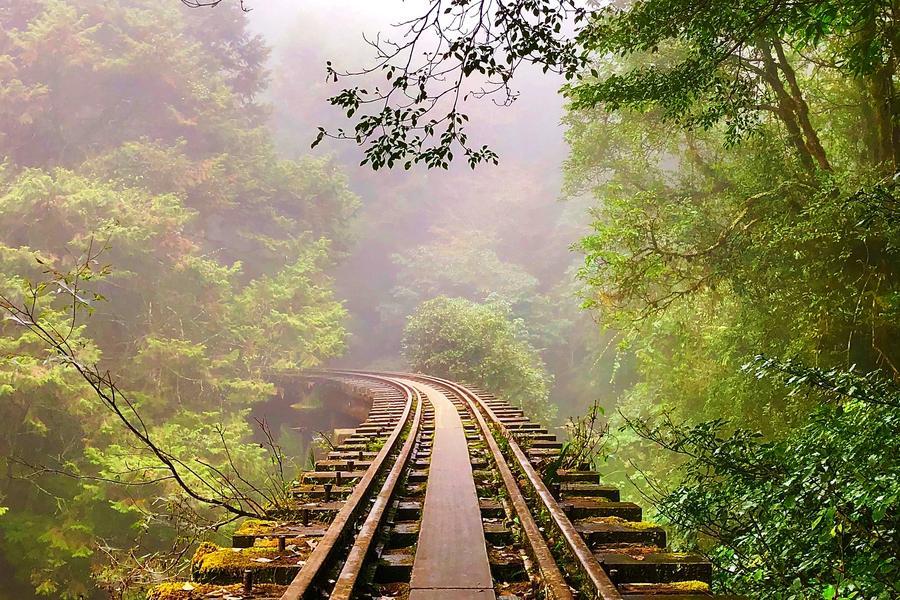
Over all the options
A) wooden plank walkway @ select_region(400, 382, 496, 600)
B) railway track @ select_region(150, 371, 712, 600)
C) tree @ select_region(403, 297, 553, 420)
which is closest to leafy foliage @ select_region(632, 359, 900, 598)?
railway track @ select_region(150, 371, 712, 600)

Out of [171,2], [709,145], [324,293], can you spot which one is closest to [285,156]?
[171,2]

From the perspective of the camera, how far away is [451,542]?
316cm

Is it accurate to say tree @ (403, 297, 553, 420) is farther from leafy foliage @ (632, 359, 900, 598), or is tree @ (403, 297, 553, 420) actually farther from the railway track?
leafy foliage @ (632, 359, 900, 598)

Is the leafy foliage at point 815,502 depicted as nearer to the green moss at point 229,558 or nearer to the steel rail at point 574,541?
the steel rail at point 574,541

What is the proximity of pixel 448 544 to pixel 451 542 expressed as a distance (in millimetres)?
37

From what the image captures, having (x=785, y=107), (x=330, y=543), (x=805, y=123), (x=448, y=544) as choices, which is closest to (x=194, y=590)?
(x=330, y=543)

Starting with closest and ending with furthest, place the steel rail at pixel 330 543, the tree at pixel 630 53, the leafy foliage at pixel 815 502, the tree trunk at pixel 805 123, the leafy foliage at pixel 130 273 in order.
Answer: the steel rail at pixel 330 543 < the leafy foliage at pixel 815 502 < the tree at pixel 630 53 < the tree trunk at pixel 805 123 < the leafy foliage at pixel 130 273

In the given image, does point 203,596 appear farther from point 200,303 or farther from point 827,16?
point 200,303

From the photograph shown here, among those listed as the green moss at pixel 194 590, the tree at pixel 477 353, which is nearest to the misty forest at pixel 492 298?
the green moss at pixel 194 590

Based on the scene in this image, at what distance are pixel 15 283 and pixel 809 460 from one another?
14151 millimetres

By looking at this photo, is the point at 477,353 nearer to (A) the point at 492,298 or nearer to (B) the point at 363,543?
(A) the point at 492,298

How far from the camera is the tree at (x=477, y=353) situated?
2114 centimetres

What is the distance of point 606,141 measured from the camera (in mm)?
14555

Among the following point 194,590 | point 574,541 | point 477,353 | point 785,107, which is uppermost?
point 477,353
